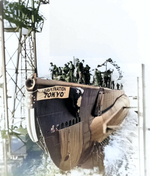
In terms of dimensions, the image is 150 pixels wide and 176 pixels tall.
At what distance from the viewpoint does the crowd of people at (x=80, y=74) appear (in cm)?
154

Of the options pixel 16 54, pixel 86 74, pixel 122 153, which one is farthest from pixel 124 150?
pixel 16 54

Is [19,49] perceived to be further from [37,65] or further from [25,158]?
[25,158]

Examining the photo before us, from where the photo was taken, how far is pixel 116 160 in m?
1.65

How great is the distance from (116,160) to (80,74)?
0.82m

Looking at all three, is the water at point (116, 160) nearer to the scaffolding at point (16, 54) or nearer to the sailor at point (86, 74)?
the scaffolding at point (16, 54)

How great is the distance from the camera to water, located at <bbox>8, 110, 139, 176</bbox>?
1.57m

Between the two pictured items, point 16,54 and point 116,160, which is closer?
point 16,54

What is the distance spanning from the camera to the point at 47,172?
1.58 m

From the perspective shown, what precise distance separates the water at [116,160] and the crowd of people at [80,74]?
0.35 metres

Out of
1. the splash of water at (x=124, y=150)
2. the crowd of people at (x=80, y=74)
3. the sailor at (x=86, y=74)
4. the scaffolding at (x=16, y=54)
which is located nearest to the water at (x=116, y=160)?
the splash of water at (x=124, y=150)

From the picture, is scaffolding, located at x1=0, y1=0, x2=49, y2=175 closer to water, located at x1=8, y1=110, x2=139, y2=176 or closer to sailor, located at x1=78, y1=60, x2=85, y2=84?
water, located at x1=8, y1=110, x2=139, y2=176

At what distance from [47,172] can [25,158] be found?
220mm

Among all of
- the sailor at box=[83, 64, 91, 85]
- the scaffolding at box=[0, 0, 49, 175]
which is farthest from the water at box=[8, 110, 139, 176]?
the sailor at box=[83, 64, 91, 85]

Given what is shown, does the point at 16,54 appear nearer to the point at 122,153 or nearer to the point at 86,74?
the point at 86,74
